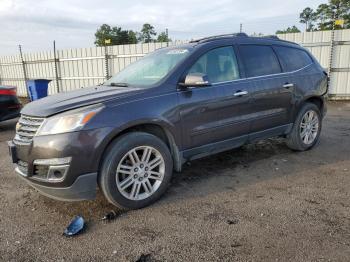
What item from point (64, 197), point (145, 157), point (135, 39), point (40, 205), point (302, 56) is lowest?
point (40, 205)

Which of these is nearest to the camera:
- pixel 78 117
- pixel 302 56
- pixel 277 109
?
pixel 78 117

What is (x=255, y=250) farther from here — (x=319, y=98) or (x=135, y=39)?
(x=135, y=39)

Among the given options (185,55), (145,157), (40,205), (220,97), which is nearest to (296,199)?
(220,97)

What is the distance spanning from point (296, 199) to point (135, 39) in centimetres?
6477

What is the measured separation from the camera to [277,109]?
4762 mm

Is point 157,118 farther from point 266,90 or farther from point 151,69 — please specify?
point 266,90

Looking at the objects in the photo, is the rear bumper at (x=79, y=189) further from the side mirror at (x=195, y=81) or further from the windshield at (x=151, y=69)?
the side mirror at (x=195, y=81)

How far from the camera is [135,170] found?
344cm

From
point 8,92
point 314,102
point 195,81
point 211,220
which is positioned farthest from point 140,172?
point 8,92

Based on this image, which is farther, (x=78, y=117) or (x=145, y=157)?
(x=145, y=157)

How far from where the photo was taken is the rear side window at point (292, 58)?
496 centimetres

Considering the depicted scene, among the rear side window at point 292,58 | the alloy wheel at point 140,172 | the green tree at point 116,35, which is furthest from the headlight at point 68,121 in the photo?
the green tree at point 116,35

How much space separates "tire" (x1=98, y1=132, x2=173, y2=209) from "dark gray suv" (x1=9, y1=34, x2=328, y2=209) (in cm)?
1

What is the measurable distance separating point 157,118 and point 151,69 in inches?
38.6
